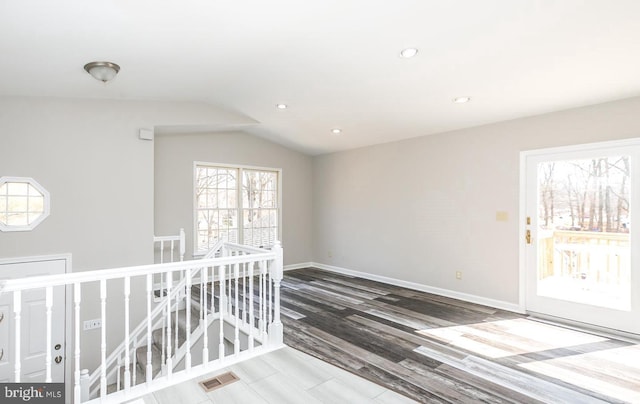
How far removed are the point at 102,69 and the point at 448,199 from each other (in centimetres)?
446

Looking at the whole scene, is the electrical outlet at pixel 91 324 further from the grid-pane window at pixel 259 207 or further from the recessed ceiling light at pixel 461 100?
the recessed ceiling light at pixel 461 100

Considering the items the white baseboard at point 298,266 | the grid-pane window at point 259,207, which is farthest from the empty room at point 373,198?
the white baseboard at point 298,266

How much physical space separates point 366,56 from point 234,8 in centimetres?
123

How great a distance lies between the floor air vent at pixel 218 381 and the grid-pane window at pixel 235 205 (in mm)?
3204

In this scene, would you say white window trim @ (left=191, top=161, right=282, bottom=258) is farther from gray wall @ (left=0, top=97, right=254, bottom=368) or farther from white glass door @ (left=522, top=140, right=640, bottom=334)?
white glass door @ (left=522, top=140, right=640, bottom=334)

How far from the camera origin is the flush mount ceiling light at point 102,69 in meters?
2.86

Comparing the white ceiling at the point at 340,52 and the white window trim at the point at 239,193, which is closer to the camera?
the white ceiling at the point at 340,52

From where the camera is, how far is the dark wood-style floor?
2.39m

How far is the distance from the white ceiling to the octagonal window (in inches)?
37.4

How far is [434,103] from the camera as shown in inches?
154

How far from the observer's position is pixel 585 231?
12.2 feet

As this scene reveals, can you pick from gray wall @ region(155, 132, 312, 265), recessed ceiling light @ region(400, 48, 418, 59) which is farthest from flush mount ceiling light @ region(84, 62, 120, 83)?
recessed ceiling light @ region(400, 48, 418, 59)

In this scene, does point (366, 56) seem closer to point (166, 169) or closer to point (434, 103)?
point (434, 103)

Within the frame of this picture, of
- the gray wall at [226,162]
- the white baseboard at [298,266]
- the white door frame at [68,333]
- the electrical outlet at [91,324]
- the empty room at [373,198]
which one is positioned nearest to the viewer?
the empty room at [373,198]
